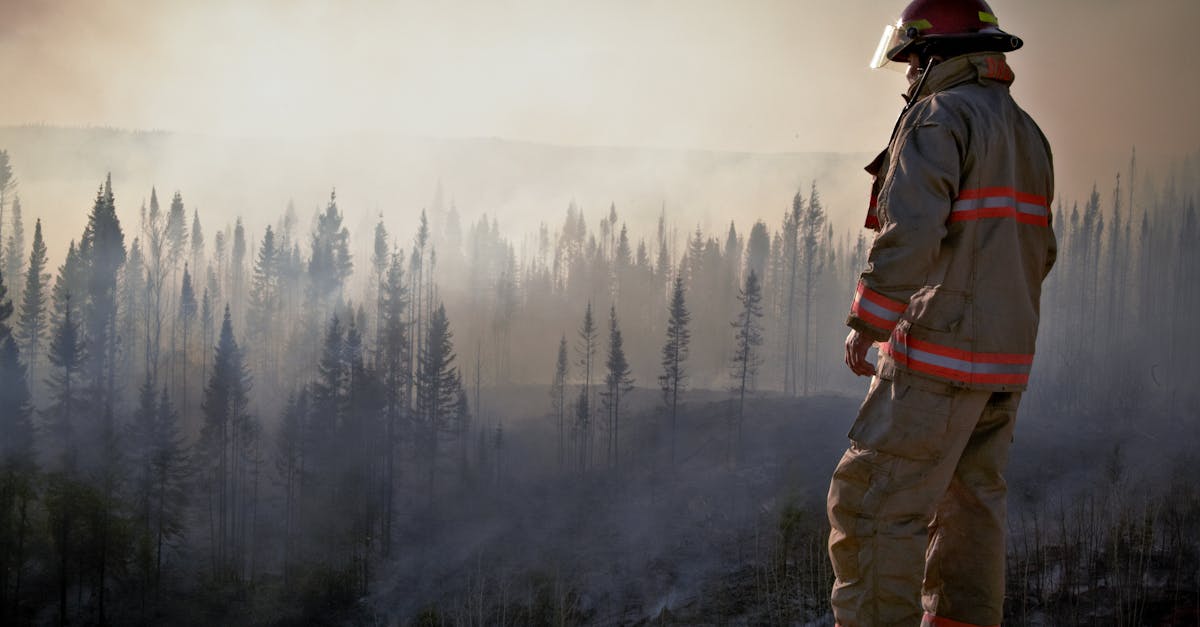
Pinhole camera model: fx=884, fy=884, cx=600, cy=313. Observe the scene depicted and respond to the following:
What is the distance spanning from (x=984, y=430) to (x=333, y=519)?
6883 cm

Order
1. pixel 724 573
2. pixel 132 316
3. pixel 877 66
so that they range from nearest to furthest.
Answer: pixel 877 66
pixel 724 573
pixel 132 316

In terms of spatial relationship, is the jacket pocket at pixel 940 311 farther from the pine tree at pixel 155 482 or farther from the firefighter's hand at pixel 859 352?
the pine tree at pixel 155 482

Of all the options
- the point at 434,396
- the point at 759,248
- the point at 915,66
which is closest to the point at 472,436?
the point at 434,396

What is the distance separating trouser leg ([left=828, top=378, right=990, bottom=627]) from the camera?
4344 mm

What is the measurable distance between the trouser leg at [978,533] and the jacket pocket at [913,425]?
0.40 m

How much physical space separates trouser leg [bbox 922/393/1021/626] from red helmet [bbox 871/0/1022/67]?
75.5 inches

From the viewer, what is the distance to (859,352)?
4488mm

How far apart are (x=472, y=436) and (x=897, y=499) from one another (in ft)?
266

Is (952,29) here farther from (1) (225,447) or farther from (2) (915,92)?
(1) (225,447)

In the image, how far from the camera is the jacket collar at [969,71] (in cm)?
475

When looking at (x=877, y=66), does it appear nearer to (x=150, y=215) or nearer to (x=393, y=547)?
(x=393, y=547)

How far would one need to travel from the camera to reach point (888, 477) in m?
4.41

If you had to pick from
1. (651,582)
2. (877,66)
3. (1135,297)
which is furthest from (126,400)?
(1135,297)

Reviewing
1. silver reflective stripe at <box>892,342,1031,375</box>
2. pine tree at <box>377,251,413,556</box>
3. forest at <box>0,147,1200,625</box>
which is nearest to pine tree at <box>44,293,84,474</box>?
A: forest at <box>0,147,1200,625</box>
